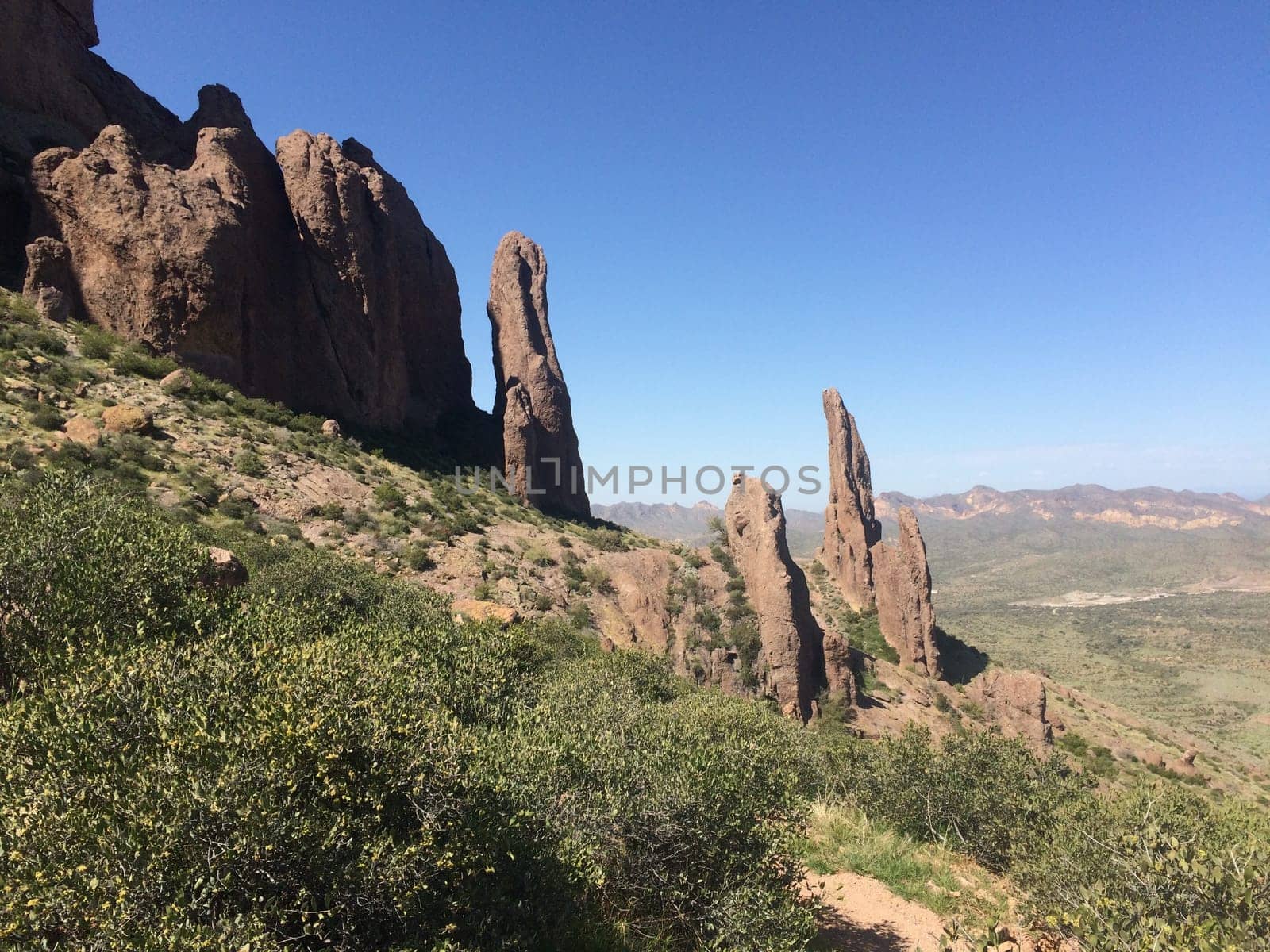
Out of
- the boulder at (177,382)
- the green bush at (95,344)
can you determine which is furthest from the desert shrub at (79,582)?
the green bush at (95,344)

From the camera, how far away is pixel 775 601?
3331 centimetres

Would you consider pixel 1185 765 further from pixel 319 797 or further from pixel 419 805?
pixel 319 797

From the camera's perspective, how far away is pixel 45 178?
108 feet

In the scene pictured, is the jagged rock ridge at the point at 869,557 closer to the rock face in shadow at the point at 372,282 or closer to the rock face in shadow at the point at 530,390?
the rock face in shadow at the point at 530,390

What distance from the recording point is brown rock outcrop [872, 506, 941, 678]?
47.1 metres

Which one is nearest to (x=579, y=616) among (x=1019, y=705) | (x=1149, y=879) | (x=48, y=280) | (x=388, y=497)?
(x=388, y=497)

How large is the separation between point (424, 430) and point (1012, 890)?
4640cm

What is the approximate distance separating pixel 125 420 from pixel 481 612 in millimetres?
18165

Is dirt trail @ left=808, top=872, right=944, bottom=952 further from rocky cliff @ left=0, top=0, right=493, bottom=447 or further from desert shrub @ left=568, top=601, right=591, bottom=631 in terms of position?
rocky cliff @ left=0, top=0, right=493, bottom=447

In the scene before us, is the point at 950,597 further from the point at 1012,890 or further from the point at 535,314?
the point at 1012,890

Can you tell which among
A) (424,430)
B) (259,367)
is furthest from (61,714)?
(424,430)

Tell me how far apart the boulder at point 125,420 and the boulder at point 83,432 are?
30.5 inches

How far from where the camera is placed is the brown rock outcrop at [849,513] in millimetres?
→ 57219

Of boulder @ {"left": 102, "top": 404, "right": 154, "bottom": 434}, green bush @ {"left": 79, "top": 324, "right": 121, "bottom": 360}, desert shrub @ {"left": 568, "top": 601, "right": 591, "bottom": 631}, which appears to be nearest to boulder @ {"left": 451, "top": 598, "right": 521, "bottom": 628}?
desert shrub @ {"left": 568, "top": 601, "right": 591, "bottom": 631}
